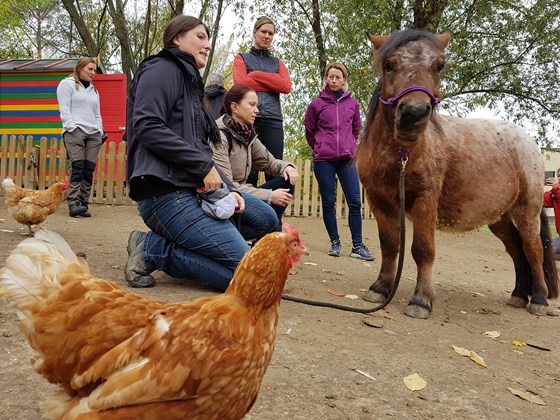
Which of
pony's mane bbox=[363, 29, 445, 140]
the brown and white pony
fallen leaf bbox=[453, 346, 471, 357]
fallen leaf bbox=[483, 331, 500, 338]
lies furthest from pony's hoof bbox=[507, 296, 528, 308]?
pony's mane bbox=[363, 29, 445, 140]

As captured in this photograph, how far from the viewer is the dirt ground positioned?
7.42 feet

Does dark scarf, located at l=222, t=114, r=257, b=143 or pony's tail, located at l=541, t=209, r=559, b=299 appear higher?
dark scarf, located at l=222, t=114, r=257, b=143

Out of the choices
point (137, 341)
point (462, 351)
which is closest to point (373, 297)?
point (462, 351)

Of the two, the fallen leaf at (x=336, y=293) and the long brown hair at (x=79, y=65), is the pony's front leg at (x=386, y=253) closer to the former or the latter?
the fallen leaf at (x=336, y=293)

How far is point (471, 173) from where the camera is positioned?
4.49 meters

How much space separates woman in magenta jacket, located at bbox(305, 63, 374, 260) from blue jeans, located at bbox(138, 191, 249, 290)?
3.12m

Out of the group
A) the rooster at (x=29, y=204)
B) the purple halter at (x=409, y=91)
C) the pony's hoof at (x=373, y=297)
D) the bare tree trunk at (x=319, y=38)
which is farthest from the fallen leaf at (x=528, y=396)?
the bare tree trunk at (x=319, y=38)

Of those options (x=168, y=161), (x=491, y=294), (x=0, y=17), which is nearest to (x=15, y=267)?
(x=168, y=161)

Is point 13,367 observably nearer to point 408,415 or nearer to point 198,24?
point 408,415

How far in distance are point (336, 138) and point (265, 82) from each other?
137cm

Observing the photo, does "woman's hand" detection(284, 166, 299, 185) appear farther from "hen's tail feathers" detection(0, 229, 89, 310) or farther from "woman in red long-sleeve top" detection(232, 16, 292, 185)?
"hen's tail feathers" detection(0, 229, 89, 310)

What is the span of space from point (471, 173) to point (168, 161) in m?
2.87

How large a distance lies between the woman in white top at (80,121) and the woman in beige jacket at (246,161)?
4.29m

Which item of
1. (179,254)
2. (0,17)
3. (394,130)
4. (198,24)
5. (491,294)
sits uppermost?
(0,17)
